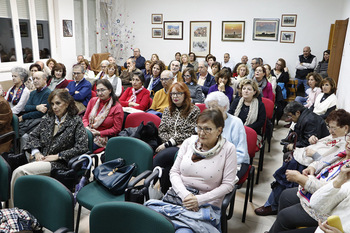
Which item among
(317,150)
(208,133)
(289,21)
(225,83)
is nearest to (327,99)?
(225,83)

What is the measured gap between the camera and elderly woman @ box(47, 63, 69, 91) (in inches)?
197

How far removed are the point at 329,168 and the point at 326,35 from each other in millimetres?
7304

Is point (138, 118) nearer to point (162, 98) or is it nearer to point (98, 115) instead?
point (98, 115)

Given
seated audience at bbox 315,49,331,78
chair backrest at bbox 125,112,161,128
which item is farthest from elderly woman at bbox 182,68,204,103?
seated audience at bbox 315,49,331,78

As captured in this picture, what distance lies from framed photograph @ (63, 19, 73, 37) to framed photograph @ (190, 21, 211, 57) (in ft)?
12.7

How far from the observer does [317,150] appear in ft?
9.21

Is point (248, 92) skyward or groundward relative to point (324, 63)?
groundward

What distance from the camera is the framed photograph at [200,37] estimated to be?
9539 millimetres

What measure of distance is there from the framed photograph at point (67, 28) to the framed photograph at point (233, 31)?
468 cm

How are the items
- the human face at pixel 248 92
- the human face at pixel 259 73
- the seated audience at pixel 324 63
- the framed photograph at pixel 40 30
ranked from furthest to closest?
1. the framed photograph at pixel 40 30
2. the seated audience at pixel 324 63
3. the human face at pixel 259 73
4. the human face at pixel 248 92

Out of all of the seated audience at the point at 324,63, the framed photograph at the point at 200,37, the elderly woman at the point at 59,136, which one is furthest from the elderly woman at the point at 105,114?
the framed photograph at the point at 200,37

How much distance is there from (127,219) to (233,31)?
28.0 ft

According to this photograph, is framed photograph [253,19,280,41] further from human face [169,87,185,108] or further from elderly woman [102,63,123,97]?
human face [169,87,185,108]

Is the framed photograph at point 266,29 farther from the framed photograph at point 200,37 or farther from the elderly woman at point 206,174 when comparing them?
the elderly woman at point 206,174
